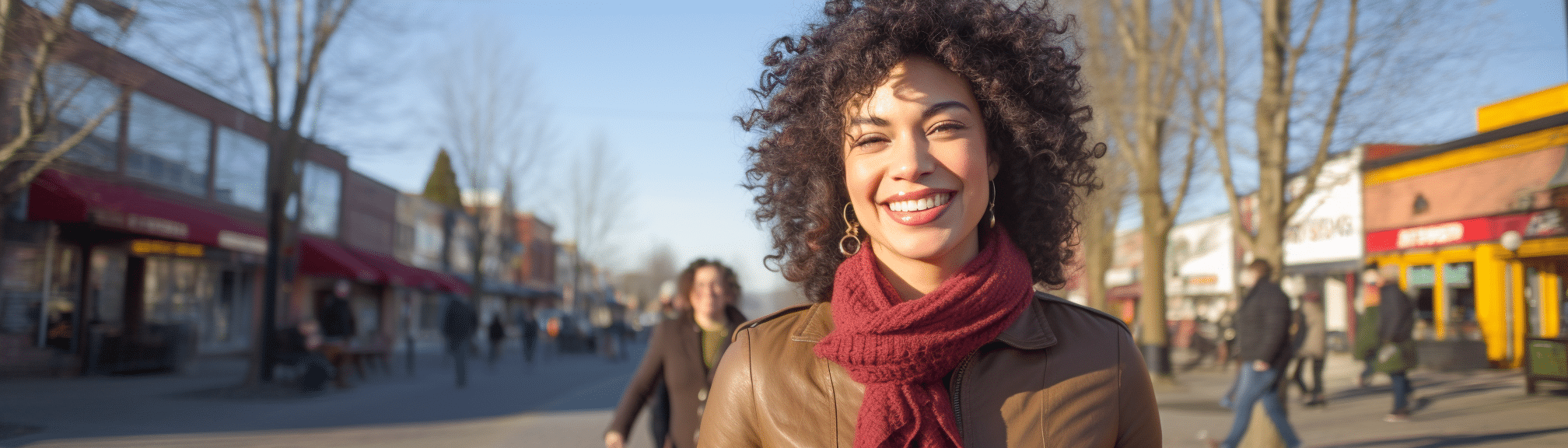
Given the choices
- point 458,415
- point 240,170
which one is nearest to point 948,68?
point 458,415

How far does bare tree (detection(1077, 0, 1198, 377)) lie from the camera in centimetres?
1291

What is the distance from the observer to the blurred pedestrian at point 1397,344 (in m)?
10.4

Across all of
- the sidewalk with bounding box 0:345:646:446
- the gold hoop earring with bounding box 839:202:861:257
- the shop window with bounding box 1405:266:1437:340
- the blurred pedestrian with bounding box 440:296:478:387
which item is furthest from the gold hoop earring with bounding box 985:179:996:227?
the shop window with bounding box 1405:266:1437:340

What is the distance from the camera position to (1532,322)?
6707 mm

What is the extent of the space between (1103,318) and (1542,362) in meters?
6.11

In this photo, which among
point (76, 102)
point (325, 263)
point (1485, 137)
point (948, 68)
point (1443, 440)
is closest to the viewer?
point (948, 68)

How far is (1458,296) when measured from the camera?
63.0ft

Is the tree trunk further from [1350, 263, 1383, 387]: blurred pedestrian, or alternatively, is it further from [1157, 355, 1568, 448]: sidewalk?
[1350, 263, 1383, 387]: blurred pedestrian

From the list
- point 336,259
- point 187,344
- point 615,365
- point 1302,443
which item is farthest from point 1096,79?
point 336,259

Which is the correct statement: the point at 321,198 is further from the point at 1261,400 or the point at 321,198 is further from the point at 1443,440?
the point at 1443,440

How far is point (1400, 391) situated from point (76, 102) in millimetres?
13284

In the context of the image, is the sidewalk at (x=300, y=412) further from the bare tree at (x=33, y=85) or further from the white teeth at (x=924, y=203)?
the white teeth at (x=924, y=203)

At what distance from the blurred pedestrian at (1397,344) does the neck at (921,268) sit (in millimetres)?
10323

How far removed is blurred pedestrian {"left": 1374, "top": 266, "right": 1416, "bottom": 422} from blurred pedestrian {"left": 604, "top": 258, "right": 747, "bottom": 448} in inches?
314
